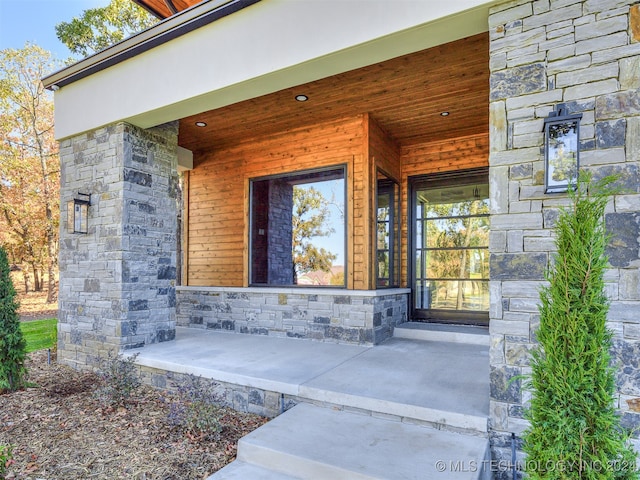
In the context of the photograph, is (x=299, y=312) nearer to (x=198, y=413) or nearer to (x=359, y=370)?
(x=359, y=370)

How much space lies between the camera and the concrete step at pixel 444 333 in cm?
462

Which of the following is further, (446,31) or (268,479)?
(446,31)

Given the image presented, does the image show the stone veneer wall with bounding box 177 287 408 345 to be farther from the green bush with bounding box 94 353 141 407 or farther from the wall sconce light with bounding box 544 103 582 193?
the wall sconce light with bounding box 544 103 582 193

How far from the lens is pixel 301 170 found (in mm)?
5445

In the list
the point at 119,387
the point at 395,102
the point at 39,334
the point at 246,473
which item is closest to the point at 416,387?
the point at 246,473

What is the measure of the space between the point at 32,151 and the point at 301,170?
30.5 ft

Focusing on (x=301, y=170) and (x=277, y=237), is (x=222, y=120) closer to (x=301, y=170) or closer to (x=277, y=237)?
(x=301, y=170)

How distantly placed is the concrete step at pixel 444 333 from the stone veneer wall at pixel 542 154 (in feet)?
8.00

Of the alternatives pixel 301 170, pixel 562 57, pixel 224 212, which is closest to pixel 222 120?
pixel 301 170

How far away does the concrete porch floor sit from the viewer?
102 inches

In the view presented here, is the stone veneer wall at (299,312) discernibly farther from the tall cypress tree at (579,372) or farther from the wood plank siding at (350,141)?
the tall cypress tree at (579,372)

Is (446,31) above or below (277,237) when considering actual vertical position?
above

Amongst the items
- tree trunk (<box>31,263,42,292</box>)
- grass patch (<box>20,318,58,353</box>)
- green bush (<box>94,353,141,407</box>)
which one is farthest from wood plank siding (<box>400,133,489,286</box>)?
tree trunk (<box>31,263,42,292</box>)

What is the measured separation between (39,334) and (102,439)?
215 inches
